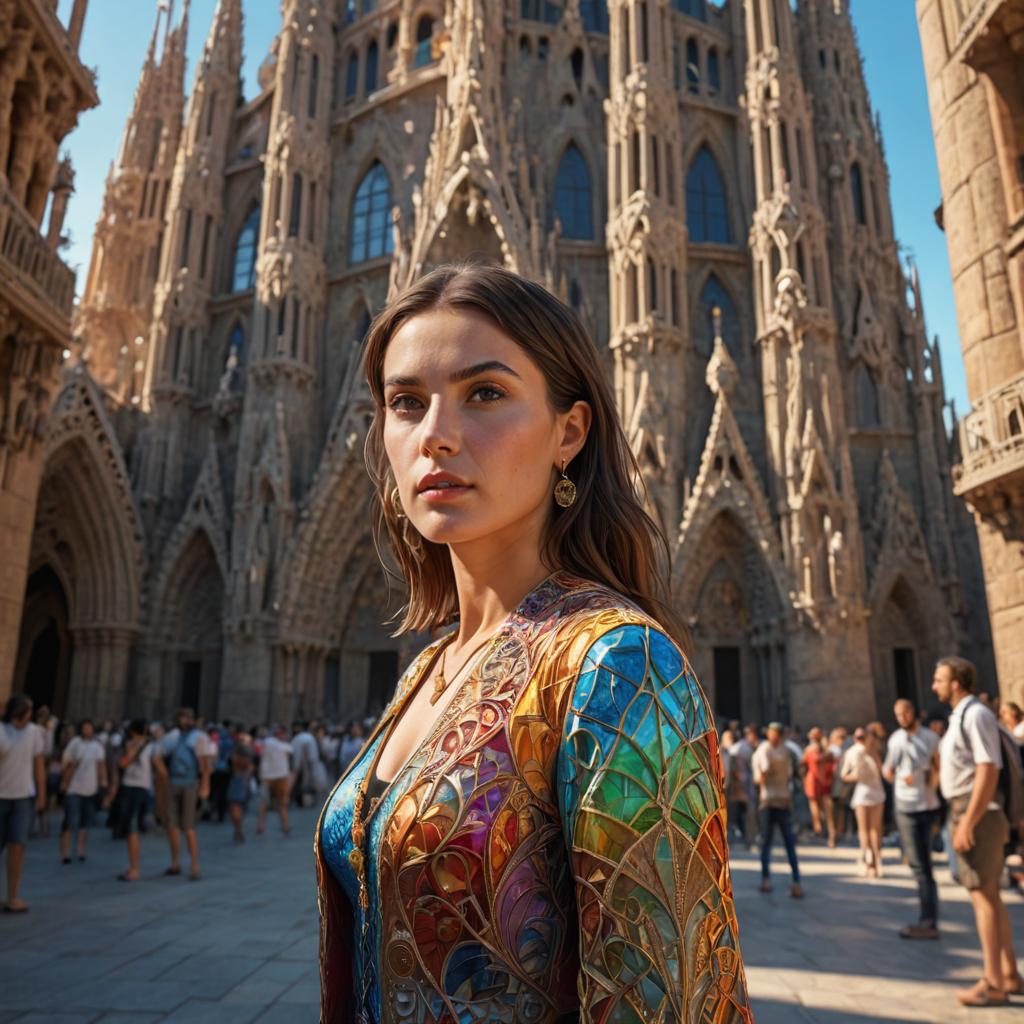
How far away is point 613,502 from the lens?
138cm

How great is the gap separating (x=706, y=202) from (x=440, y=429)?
81.6 feet

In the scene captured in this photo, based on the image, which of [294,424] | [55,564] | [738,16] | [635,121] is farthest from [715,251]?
[55,564]

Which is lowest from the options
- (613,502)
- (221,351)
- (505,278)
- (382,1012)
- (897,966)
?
(897,966)

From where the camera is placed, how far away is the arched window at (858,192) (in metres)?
23.1

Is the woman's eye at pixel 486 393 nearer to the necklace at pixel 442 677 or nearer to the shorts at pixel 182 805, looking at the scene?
the necklace at pixel 442 677

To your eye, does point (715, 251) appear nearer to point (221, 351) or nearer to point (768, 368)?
point (768, 368)

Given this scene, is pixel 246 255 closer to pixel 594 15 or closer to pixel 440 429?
pixel 594 15

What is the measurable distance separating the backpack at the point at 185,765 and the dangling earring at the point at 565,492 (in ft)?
27.1

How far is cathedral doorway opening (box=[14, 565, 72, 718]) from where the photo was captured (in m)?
24.7

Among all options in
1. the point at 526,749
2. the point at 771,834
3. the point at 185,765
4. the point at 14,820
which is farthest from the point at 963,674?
the point at 14,820

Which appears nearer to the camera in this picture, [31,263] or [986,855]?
[986,855]

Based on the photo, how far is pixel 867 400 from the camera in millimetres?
21469

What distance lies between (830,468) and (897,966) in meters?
14.8

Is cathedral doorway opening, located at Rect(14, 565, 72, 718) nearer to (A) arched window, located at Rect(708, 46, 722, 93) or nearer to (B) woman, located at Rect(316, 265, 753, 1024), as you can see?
(A) arched window, located at Rect(708, 46, 722, 93)
